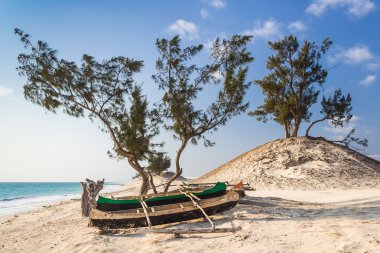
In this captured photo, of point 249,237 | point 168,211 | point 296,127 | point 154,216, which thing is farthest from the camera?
point 296,127

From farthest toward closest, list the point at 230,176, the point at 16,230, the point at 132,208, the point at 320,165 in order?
the point at 230,176
the point at 320,165
the point at 16,230
the point at 132,208

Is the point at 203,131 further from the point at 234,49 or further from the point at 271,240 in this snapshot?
the point at 271,240

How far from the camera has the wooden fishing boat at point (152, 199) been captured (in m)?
12.7

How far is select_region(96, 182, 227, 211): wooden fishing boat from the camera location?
41.7 feet

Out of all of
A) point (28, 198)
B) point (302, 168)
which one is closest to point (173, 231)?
point (302, 168)

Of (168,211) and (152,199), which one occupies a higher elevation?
(152,199)

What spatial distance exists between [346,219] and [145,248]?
7130 mm

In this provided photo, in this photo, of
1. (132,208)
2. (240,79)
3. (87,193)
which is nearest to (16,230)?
(87,193)

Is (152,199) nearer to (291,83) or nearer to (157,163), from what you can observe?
(157,163)

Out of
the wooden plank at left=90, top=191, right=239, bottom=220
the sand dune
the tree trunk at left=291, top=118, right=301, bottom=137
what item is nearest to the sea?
the sand dune

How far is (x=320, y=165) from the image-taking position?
27.8 m

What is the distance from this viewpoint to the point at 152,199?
1384 cm

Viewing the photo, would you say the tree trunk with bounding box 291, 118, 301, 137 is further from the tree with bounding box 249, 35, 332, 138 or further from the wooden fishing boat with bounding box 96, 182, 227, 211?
the wooden fishing boat with bounding box 96, 182, 227, 211

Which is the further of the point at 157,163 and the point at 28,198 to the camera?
the point at 28,198
